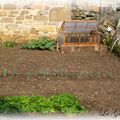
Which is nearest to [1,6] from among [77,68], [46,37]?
[46,37]

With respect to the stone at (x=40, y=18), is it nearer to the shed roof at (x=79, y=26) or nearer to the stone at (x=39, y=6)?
the stone at (x=39, y=6)

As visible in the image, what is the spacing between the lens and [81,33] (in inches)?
445

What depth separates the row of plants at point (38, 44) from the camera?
10945mm

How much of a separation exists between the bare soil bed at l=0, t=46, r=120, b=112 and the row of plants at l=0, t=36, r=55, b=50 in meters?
0.28

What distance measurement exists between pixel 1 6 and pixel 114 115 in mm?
6304

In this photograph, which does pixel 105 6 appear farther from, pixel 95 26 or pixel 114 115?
pixel 114 115

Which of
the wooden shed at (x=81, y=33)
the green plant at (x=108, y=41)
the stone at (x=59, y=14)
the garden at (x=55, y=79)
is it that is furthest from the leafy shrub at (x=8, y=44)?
the green plant at (x=108, y=41)

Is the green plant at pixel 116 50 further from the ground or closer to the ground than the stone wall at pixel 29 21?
closer to the ground

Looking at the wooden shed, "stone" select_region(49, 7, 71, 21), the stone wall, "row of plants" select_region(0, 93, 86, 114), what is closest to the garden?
"row of plants" select_region(0, 93, 86, 114)

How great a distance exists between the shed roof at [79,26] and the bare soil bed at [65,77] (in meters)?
0.66

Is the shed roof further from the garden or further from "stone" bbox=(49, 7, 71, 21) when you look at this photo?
the garden

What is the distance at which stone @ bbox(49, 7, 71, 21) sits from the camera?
38.2 feet

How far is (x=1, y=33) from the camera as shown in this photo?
457 inches

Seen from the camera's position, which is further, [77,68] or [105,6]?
[105,6]
